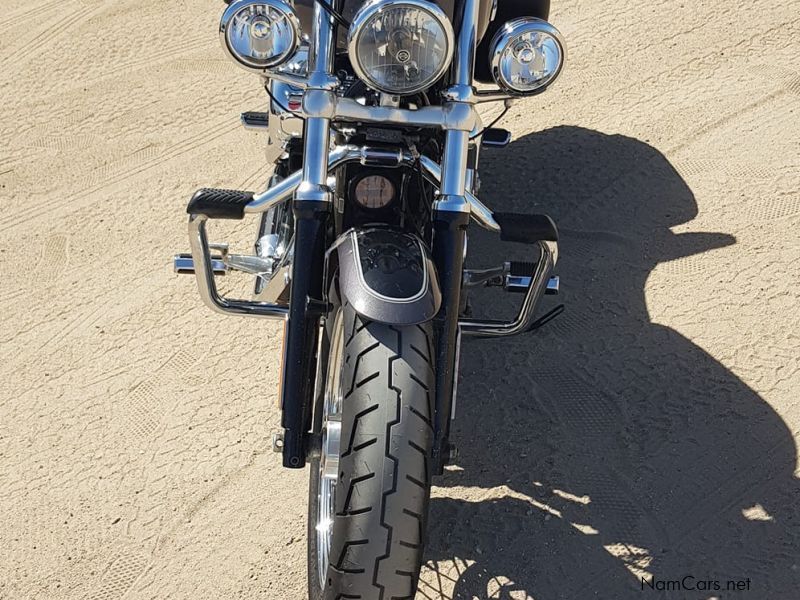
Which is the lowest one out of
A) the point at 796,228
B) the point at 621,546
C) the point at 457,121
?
the point at 621,546

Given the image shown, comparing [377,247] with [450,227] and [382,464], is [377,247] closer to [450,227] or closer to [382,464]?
[450,227]

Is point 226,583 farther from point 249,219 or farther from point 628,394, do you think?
point 249,219

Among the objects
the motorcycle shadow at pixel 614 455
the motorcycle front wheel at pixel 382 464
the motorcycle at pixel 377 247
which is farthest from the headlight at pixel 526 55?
the motorcycle shadow at pixel 614 455

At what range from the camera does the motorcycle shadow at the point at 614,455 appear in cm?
287

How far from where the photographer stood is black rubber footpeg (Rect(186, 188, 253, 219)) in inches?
96.0

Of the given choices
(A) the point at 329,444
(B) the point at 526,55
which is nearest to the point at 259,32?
(B) the point at 526,55

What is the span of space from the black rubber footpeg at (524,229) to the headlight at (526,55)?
1.16 ft

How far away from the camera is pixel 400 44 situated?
2162 millimetres

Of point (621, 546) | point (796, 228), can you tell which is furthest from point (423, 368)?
point (796, 228)

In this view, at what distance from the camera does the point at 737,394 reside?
11.2 ft

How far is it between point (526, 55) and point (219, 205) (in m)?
0.94

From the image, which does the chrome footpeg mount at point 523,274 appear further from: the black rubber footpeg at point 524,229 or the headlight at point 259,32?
the headlight at point 259,32

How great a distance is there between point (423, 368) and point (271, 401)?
56.6 inches

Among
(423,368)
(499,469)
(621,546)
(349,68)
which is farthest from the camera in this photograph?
Answer: (499,469)
